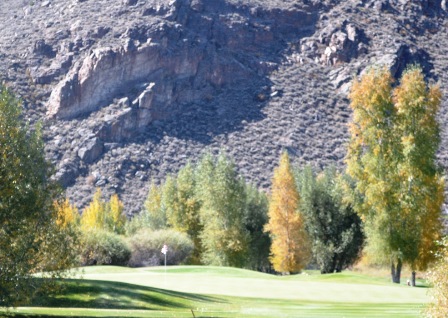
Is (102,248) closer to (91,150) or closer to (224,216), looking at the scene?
(224,216)

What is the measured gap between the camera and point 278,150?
111 m

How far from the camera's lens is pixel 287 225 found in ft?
190

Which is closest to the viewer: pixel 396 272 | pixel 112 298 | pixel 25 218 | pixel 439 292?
pixel 439 292

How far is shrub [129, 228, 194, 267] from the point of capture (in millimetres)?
59312

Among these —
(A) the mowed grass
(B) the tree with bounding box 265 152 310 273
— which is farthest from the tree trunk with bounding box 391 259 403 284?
(B) the tree with bounding box 265 152 310 273

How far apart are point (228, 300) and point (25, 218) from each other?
11107 millimetres

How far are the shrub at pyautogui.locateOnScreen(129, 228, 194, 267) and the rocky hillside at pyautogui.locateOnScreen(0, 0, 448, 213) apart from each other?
40.8 m

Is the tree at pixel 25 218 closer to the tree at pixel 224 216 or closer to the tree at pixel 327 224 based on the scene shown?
the tree at pixel 224 216

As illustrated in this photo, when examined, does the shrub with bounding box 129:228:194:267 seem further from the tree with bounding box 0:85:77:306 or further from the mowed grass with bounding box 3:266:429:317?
the tree with bounding box 0:85:77:306

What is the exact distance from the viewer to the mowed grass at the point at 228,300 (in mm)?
22938

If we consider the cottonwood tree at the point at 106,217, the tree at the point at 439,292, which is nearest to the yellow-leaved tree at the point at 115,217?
the cottonwood tree at the point at 106,217

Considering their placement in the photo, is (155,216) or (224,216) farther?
(155,216)

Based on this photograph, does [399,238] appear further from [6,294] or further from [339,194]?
[6,294]

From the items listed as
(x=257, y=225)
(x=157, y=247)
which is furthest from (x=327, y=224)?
(x=157, y=247)
